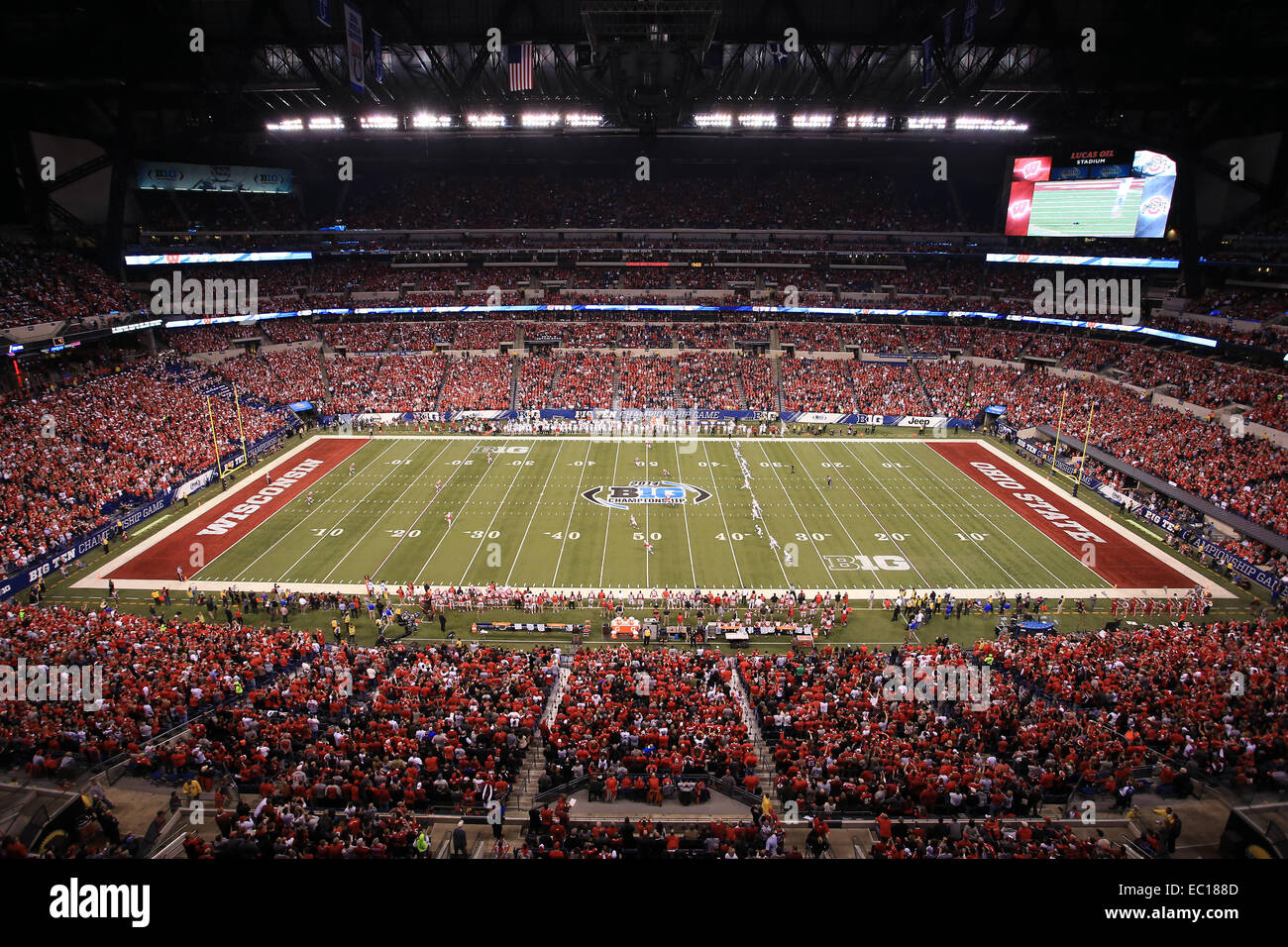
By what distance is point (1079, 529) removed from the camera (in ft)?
111

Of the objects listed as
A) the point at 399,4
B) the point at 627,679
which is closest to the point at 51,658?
the point at 627,679

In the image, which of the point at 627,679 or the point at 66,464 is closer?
the point at 627,679

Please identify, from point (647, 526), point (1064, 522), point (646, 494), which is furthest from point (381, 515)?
point (1064, 522)

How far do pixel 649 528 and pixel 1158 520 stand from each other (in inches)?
988

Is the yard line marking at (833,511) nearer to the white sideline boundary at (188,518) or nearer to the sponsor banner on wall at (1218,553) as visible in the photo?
the sponsor banner on wall at (1218,553)

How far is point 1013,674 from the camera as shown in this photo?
20.4 m

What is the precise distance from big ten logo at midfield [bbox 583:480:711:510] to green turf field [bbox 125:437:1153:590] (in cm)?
23

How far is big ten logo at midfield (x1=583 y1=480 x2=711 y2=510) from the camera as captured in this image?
36688 mm

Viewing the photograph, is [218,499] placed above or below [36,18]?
below

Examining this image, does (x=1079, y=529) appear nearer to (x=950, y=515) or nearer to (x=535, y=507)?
(x=950, y=515)

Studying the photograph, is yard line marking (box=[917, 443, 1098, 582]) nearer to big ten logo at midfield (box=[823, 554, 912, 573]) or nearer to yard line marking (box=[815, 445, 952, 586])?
yard line marking (box=[815, 445, 952, 586])

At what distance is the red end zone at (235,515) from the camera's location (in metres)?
29.7
